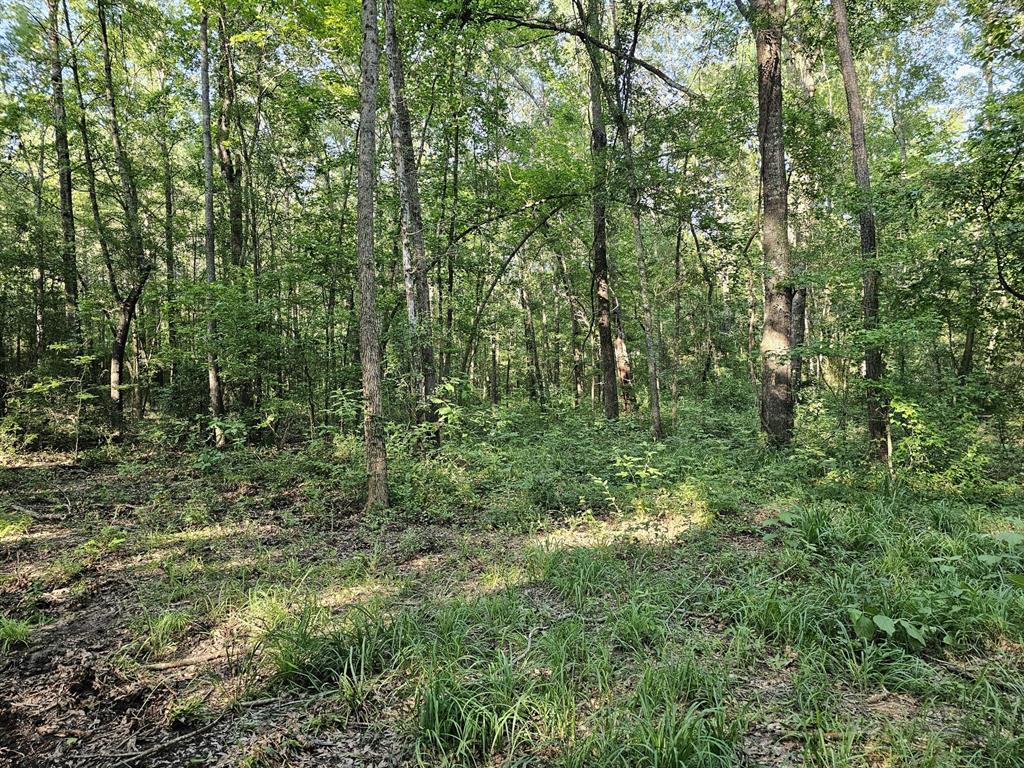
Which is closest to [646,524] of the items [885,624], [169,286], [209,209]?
[885,624]

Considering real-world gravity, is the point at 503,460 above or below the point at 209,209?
below

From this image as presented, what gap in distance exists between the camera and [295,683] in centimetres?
322

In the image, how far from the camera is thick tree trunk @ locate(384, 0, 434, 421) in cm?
927

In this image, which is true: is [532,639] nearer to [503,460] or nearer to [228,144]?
[503,460]

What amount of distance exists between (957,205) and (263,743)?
32.0ft

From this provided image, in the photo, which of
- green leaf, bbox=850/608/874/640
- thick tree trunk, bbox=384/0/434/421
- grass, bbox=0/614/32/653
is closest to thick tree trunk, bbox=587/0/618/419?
thick tree trunk, bbox=384/0/434/421

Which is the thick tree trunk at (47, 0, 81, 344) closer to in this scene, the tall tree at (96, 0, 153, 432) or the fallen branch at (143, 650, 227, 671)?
the tall tree at (96, 0, 153, 432)

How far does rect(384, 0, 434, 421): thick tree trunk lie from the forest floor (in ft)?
12.4

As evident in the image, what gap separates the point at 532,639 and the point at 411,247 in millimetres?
7977

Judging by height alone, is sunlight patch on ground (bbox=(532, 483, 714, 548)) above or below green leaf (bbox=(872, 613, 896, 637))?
below

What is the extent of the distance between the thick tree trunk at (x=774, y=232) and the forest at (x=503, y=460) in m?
0.06

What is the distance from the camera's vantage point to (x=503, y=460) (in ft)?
30.7

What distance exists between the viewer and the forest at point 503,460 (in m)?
2.95

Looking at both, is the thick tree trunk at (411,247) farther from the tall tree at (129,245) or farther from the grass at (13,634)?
the tall tree at (129,245)
